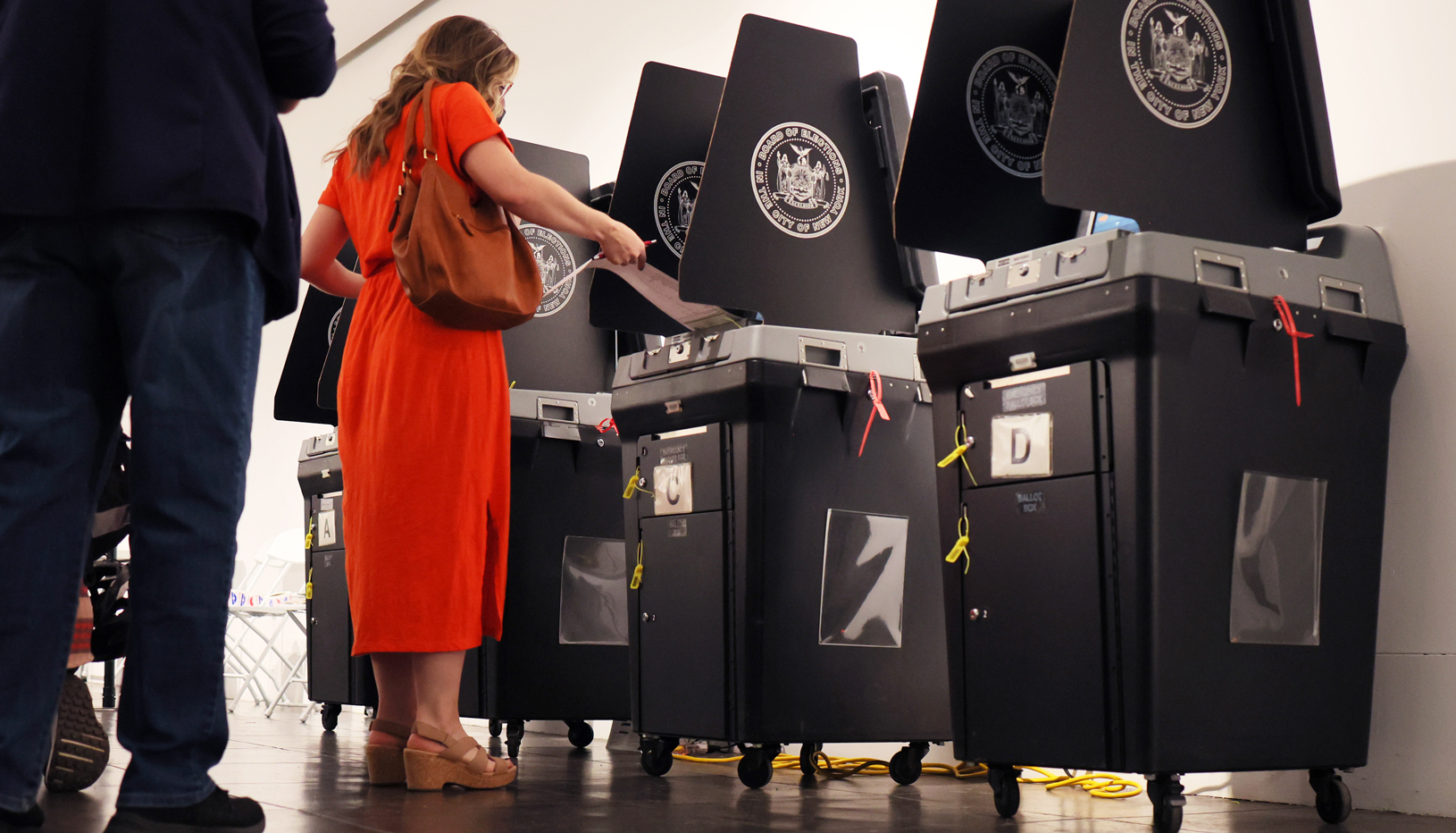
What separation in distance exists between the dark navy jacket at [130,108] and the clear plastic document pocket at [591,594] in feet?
6.20

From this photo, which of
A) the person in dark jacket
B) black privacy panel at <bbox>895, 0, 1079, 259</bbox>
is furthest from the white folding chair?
the person in dark jacket

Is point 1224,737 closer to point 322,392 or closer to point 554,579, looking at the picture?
point 554,579

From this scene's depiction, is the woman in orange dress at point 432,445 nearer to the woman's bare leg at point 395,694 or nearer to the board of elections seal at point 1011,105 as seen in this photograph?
the woman's bare leg at point 395,694

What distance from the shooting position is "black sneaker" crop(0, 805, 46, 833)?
1.49m

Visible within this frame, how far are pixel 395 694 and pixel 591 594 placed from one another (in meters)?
1.01

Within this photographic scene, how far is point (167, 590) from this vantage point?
148 centimetres

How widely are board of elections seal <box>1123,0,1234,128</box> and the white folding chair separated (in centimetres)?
421

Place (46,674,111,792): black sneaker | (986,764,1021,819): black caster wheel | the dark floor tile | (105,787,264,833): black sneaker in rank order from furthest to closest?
(46,674,111,792): black sneaker → (986,764,1021,819): black caster wheel → the dark floor tile → (105,787,264,833): black sneaker

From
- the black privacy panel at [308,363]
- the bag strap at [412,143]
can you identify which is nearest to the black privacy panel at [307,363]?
the black privacy panel at [308,363]

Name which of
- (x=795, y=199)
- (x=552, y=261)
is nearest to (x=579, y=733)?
(x=552, y=261)

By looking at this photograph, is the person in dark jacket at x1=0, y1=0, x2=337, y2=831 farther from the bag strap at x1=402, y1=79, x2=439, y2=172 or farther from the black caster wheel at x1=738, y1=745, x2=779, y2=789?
the black caster wheel at x1=738, y1=745, x2=779, y2=789

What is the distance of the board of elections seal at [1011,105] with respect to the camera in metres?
2.47

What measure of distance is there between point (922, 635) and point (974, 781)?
371 mm

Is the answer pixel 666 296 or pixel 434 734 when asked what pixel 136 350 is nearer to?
pixel 434 734
